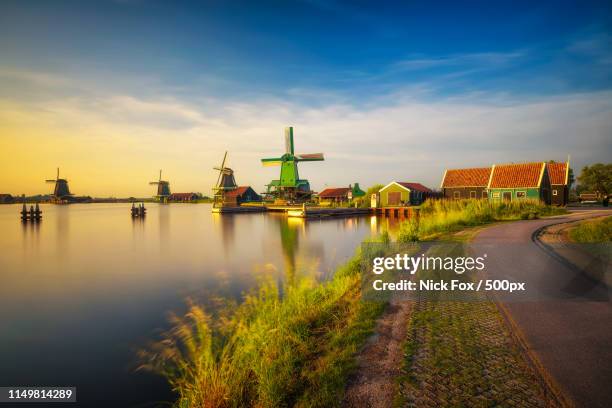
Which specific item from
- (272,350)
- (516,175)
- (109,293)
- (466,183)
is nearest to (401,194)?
(466,183)

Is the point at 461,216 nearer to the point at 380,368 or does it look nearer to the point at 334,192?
the point at 380,368

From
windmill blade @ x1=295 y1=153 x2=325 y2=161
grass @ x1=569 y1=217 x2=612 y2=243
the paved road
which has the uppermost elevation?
windmill blade @ x1=295 y1=153 x2=325 y2=161

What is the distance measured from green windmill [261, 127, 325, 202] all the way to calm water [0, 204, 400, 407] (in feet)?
111

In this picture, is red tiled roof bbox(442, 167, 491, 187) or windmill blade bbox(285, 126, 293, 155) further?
windmill blade bbox(285, 126, 293, 155)

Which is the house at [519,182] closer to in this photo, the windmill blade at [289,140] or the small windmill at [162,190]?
the windmill blade at [289,140]

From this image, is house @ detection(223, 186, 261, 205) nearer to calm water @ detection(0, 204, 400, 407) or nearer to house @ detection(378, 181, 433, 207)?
house @ detection(378, 181, 433, 207)

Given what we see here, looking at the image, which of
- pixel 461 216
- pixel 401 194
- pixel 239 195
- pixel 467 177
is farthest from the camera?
pixel 239 195

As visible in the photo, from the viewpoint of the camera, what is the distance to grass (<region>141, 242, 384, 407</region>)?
3977mm

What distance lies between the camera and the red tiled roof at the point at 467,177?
38844 mm

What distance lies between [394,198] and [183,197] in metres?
101

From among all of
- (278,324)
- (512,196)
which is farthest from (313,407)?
(512,196)

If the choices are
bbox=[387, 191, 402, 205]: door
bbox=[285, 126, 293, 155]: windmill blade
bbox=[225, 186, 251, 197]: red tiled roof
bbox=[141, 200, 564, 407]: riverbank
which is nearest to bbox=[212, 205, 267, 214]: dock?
bbox=[225, 186, 251, 197]: red tiled roof

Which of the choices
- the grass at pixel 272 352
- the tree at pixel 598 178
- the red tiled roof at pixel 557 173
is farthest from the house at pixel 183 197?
the grass at pixel 272 352

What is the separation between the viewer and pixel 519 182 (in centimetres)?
3478
